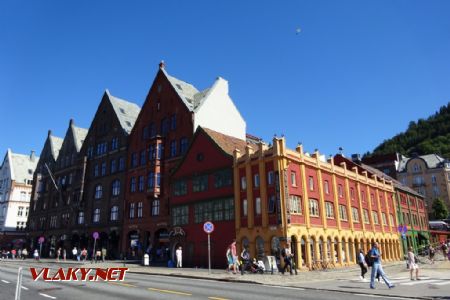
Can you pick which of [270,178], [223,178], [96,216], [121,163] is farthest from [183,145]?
[96,216]

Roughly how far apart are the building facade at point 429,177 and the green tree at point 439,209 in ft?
17.4

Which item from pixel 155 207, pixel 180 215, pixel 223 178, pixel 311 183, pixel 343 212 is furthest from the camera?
pixel 155 207

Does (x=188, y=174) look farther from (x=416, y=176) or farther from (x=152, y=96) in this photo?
(x=416, y=176)

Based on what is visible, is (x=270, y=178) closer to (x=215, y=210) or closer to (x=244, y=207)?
(x=244, y=207)

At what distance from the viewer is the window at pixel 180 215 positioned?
1502 inches

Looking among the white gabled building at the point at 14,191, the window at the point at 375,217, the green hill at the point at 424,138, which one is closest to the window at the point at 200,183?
the window at the point at 375,217

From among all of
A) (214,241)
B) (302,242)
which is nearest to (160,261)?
Result: (214,241)

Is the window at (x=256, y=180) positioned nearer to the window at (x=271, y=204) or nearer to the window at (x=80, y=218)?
the window at (x=271, y=204)

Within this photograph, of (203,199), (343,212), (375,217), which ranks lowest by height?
(343,212)

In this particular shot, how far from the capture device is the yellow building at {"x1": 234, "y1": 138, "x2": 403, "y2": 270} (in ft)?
98.8

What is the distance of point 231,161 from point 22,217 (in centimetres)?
6701

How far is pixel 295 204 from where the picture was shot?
3130 centimetres

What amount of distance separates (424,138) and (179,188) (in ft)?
446

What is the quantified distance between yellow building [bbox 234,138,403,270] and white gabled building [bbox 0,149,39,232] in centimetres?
→ 6622
